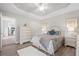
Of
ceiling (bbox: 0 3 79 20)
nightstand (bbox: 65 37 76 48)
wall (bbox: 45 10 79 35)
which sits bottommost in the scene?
nightstand (bbox: 65 37 76 48)

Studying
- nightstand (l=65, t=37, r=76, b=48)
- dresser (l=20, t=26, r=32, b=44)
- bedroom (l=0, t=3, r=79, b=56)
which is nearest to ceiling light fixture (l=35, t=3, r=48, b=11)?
bedroom (l=0, t=3, r=79, b=56)

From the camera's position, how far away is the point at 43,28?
1.85 m

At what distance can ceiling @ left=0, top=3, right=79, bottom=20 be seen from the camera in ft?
5.74

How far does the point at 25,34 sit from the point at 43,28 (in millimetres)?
416

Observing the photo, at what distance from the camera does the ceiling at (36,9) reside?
175 centimetres

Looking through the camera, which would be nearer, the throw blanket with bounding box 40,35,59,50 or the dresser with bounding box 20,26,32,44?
the throw blanket with bounding box 40,35,59,50

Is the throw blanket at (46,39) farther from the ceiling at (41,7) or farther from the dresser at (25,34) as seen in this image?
the ceiling at (41,7)

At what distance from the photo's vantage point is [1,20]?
1760 millimetres

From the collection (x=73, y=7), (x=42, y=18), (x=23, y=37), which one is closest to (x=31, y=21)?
(x=42, y=18)

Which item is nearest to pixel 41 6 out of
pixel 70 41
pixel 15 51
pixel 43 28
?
pixel 43 28

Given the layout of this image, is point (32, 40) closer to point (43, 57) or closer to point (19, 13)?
point (43, 57)

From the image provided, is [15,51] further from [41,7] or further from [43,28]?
[41,7]

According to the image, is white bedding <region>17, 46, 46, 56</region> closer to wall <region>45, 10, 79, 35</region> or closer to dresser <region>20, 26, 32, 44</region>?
dresser <region>20, 26, 32, 44</region>

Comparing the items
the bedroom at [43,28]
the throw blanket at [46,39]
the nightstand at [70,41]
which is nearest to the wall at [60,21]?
the bedroom at [43,28]
